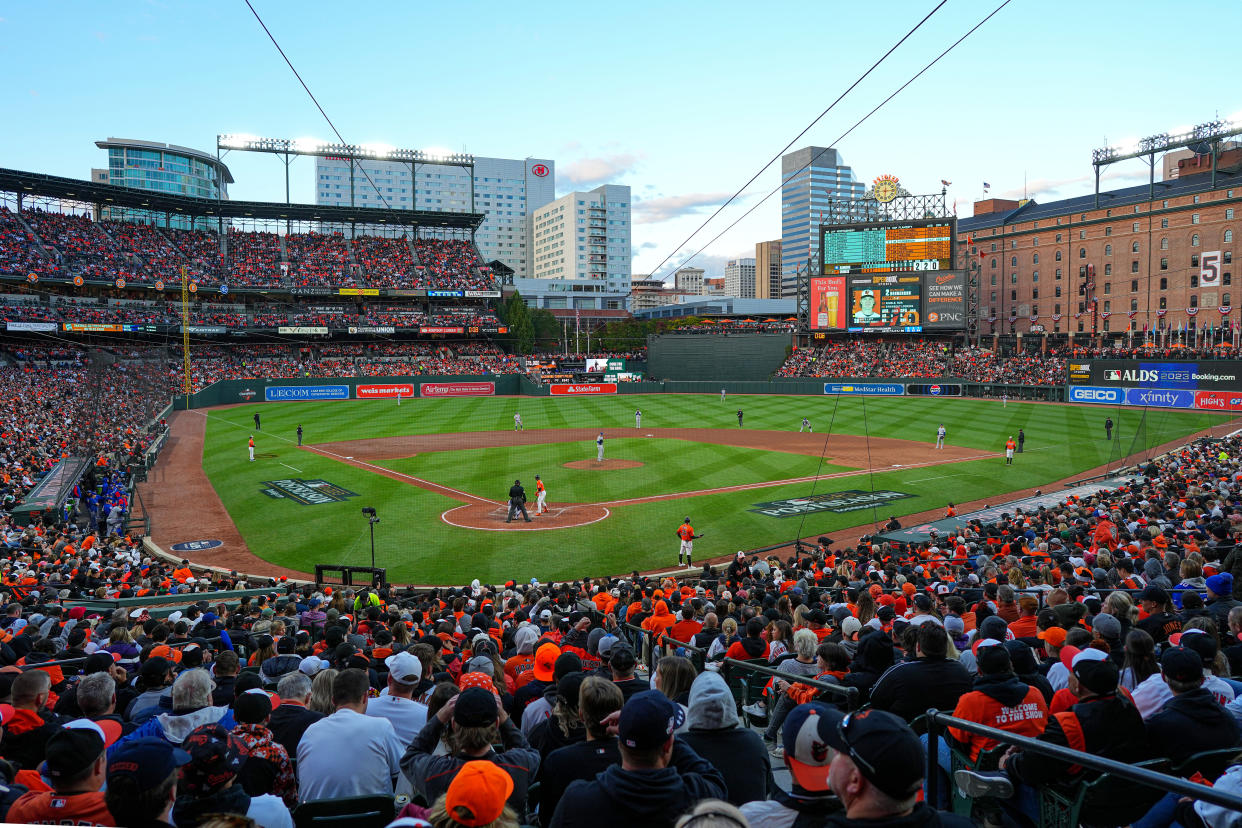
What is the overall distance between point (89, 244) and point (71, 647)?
7771cm

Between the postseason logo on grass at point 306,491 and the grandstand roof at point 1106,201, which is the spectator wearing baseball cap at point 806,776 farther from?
the grandstand roof at point 1106,201

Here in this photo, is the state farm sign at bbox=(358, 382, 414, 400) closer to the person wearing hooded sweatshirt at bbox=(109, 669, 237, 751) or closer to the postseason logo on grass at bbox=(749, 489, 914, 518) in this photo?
the postseason logo on grass at bbox=(749, 489, 914, 518)

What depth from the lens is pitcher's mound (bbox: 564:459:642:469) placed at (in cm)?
3400

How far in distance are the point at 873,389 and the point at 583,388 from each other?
90.3 feet

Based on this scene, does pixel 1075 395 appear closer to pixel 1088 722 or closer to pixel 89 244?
pixel 1088 722

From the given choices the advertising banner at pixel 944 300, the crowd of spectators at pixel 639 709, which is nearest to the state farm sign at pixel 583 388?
the advertising banner at pixel 944 300

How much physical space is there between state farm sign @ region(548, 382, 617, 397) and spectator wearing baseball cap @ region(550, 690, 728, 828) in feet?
231

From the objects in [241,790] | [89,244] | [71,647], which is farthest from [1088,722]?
A: [89,244]

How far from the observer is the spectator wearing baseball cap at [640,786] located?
3031 millimetres

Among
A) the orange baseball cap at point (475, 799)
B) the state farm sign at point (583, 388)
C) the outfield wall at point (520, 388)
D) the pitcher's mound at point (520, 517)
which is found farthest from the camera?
the state farm sign at point (583, 388)

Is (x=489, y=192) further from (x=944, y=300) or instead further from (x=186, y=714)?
(x=186, y=714)

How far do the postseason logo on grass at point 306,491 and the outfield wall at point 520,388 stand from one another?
1342 inches

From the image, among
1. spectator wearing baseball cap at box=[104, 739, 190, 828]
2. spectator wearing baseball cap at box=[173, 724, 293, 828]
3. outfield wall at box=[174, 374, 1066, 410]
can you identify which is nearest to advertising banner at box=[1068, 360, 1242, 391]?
outfield wall at box=[174, 374, 1066, 410]

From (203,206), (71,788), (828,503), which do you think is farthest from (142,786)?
(203,206)
